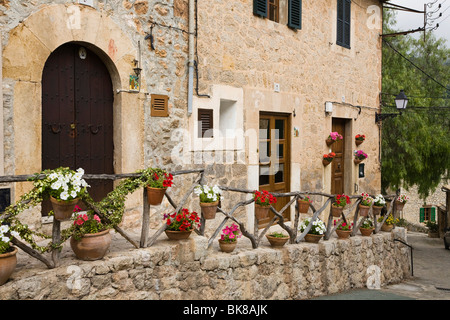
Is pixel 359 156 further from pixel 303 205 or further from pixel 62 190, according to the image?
pixel 62 190

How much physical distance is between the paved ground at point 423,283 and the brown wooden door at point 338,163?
96.9 inches

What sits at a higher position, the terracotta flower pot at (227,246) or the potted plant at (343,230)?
the terracotta flower pot at (227,246)

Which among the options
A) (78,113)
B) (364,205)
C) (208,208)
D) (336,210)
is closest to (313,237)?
(336,210)

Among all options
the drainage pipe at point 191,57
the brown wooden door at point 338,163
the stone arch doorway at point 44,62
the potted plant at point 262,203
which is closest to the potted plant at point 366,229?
the brown wooden door at point 338,163

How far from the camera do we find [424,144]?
14898mm

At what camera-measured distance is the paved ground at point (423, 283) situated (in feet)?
19.4

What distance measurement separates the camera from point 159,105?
5.68 metres

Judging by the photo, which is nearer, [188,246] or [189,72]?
[188,246]

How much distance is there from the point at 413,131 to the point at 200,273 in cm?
1268

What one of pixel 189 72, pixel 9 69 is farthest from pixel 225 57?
pixel 9 69

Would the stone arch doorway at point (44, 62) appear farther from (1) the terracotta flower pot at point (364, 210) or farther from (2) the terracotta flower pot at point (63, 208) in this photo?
(1) the terracotta flower pot at point (364, 210)
